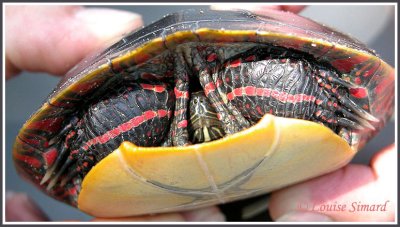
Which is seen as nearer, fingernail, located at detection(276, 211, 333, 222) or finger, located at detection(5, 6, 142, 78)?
fingernail, located at detection(276, 211, 333, 222)

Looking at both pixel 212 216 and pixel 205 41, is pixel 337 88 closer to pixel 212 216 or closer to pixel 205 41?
pixel 205 41

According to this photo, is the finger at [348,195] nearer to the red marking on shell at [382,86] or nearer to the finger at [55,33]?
the red marking on shell at [382,86]

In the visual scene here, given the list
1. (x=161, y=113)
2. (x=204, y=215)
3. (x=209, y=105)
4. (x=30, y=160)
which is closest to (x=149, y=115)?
(x=161, y=113)

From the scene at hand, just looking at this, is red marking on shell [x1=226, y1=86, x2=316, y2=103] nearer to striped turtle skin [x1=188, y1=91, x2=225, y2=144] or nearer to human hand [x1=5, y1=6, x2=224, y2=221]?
striped turtle skin [x1=188, y1=91, x2=225, y2=144]

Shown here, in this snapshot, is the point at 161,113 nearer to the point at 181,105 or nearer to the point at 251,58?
the point at 181,105

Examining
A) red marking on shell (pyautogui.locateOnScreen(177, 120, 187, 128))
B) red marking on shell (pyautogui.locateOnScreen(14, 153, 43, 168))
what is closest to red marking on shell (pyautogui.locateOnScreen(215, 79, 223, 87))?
red marking on shell (pyautogui.locateOnScreen(177, 120, 187, 128))

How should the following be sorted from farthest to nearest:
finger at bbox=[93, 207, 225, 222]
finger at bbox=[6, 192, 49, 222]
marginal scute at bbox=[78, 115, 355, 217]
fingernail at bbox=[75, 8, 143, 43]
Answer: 1. finger at bbox=[6, 192, 49, 222]
2. fingernail at bbox=[75, 8, 143, 43]
3. finger at bbox=[93, 207, 225, 222]
4. marginal scute at bbox=[78, 115, 355, 217]

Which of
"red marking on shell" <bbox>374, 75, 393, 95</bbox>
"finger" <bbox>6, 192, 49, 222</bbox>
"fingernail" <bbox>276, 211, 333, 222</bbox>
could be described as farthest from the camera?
"finger" <bbox>6, 192, 49, 222</bbox>
